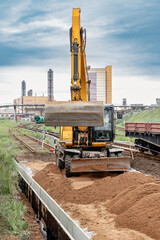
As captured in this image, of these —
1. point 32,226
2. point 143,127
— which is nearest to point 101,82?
point 143,127

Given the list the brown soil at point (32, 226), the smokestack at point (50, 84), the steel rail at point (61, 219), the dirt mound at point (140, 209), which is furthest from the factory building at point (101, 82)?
the dirt mound at point (140, 209)

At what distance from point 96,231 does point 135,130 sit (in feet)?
48.5

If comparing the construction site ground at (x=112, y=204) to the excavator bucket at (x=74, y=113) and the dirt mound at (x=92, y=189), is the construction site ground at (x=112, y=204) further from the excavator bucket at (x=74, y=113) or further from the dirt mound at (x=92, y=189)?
the excavator bucket at (x=74, y=113)

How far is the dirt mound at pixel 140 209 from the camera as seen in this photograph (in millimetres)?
6401

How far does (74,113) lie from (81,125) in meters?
0.50

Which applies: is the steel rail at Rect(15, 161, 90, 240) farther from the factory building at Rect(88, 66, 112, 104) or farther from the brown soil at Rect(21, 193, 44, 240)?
the factory building at Rect(88, 66, 112, 104)

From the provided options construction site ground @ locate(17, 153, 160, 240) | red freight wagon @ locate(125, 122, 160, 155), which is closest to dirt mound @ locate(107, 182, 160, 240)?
construction site ground @ locate(17, 153, 160, 240)

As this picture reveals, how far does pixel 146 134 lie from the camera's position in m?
19.4

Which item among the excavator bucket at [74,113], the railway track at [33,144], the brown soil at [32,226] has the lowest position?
the brown soil at [32,226]

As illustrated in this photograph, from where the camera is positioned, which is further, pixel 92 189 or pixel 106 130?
pixel 106 130

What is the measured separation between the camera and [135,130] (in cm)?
2089

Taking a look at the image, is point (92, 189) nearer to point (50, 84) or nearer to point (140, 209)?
point (140, 209)

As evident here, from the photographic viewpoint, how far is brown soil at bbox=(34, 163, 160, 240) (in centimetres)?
644

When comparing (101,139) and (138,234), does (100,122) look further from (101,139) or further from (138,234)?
(138,234)
